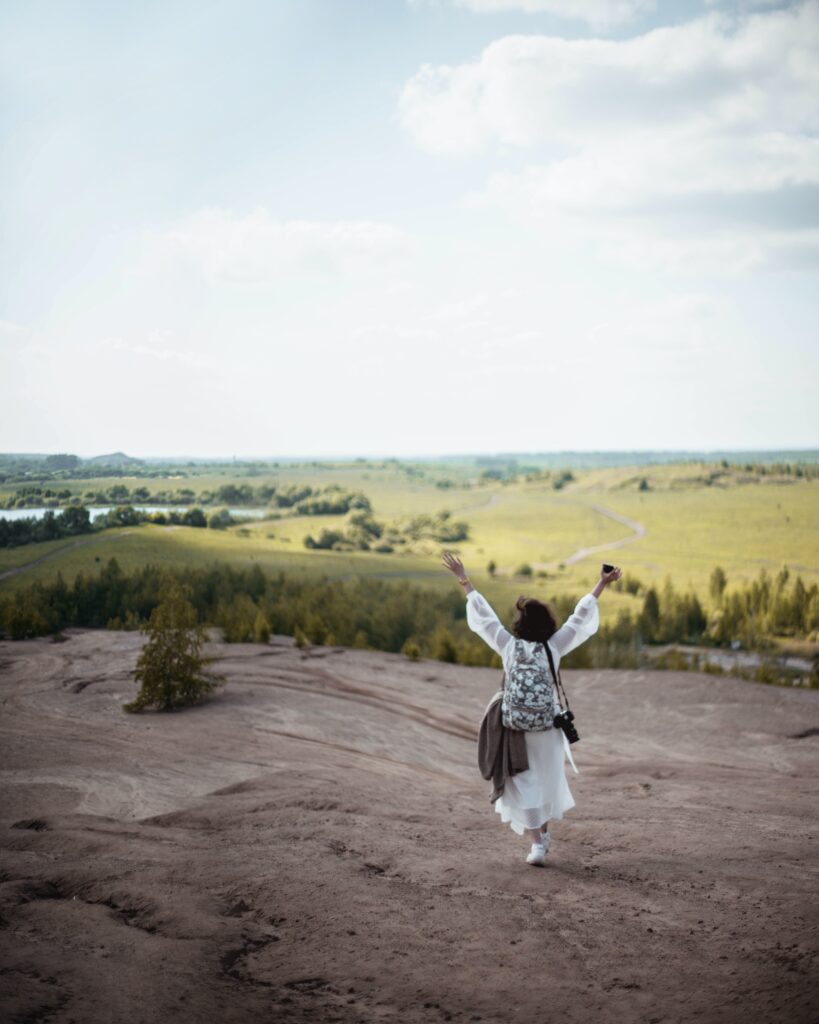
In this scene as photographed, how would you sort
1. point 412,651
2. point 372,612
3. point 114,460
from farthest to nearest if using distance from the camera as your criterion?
point 372,612, point 412,651, point 114,460

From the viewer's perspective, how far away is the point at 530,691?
5.36 meters

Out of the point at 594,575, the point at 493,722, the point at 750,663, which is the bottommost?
the point at 750,663

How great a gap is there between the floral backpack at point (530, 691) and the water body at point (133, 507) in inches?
555

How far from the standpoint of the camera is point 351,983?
4.00m

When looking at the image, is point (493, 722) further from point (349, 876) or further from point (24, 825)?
point (24, 825)

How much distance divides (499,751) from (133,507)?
15336 mm

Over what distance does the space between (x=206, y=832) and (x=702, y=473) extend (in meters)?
29.9

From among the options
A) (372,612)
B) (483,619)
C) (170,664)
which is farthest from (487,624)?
(372,612)

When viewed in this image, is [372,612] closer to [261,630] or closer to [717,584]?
[261,630]

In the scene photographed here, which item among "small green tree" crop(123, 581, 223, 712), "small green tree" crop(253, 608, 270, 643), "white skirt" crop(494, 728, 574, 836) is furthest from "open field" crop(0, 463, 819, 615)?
"white skirt" crop(494, 728, 574, 836)

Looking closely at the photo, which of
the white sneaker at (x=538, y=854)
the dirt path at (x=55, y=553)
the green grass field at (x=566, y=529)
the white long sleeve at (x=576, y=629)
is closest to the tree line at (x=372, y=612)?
the dirt path at (x=55, y=553)

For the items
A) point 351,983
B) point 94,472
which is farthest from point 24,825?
point 94,472

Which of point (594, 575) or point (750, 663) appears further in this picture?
point (594, 575)

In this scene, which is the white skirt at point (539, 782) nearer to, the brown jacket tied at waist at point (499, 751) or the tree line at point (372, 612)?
the brown jacket tied at waist at point (499, 751)
